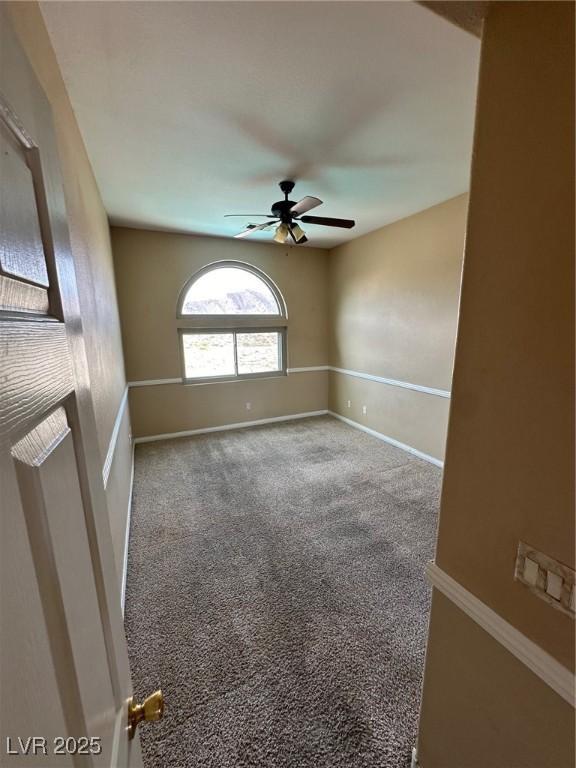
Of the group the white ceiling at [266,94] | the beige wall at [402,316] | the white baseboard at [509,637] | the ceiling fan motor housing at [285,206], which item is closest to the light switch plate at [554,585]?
the white baseboard at [509,637]

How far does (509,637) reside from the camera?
79cm

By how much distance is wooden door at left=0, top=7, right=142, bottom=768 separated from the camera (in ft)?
1.09

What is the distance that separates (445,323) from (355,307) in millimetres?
1571

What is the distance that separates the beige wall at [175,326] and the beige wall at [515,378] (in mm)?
4040

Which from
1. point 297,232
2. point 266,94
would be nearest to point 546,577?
point 266,94

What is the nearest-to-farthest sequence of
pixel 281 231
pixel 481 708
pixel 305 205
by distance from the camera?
pixel 481 708 → pixel 305 205 → pixel 281 231

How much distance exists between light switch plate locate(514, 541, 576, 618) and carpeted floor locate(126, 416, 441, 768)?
3.44ft

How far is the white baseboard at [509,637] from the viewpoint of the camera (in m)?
0.69

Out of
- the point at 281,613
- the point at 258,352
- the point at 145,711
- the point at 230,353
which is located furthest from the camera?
the point at 258,352

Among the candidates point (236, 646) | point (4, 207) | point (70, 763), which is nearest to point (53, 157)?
point (4, 207)

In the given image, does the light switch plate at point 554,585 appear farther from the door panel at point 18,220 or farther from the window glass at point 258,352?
the window glass at point 258,352

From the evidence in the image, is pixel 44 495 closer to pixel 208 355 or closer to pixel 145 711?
pixel 145 711

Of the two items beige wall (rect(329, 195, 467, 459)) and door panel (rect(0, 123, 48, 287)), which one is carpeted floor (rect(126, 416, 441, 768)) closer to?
beige wall (rect(329, 195, 467, 459))

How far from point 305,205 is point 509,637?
2.62m
